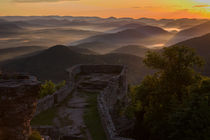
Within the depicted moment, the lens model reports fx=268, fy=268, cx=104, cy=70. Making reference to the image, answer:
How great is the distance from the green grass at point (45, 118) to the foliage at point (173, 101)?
760 cm

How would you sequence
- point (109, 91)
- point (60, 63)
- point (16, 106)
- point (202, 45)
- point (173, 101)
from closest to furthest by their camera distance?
point (16, 106) → point (173, 101) → point (109, 91) → point (60, 63) → point (202, 45)

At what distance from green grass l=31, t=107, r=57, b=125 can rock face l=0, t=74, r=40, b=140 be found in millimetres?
8481

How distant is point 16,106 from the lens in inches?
408

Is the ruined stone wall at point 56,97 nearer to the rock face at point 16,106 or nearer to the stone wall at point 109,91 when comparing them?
the stone wall at point 109,91

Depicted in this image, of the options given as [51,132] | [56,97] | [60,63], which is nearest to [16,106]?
[51,132]

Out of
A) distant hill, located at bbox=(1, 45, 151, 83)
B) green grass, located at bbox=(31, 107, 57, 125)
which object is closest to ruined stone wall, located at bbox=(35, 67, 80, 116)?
green grass, located at bbox=(31, 107, 57, 125)

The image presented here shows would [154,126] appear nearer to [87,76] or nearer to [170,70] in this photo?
[170,70]

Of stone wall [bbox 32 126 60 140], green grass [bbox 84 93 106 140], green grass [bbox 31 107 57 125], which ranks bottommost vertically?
green grass [bbox 31 107 57 125]

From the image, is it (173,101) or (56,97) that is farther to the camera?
(56,97)

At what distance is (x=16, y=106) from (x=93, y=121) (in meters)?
9.99

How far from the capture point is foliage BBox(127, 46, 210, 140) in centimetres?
1939

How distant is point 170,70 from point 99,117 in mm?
8145

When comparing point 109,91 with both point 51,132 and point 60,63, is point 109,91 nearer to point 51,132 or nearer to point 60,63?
point 51,132

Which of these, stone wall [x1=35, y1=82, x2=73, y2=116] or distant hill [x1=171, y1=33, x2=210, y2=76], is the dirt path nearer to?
stone wall [x1=35, y1=82, x2=73, y2=116]
